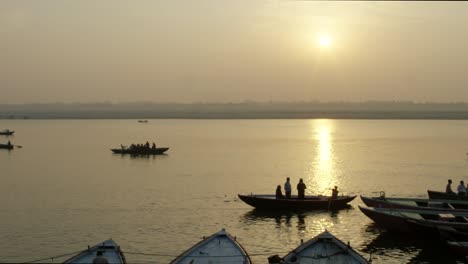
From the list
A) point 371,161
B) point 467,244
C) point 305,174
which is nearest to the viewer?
point 467,244

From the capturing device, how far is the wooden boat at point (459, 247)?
24.1 m

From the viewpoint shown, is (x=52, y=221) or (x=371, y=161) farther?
(x=371, y=161)

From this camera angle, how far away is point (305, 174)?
190 ft

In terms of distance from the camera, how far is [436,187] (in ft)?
160

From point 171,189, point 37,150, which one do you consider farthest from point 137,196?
point 37,150

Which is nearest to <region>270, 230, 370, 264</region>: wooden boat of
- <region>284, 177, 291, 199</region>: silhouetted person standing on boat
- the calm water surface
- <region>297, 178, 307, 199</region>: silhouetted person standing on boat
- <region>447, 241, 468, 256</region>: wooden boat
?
the calm water surface

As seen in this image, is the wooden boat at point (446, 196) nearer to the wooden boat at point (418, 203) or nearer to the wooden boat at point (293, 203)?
the wooden boat at point (418, 203)

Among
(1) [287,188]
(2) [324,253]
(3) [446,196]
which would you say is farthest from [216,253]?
(3) [446,196]

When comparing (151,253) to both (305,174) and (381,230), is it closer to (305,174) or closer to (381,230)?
(381,230)

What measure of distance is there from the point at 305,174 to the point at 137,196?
2043 cm

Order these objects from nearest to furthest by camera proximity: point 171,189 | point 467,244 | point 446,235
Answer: point 467,244, point 446,235, point 171,189

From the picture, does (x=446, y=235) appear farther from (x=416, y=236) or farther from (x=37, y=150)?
(x=37, y=150)

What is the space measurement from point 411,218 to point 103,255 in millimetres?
14124

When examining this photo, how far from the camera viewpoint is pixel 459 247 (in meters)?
24.2
